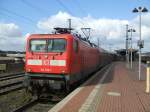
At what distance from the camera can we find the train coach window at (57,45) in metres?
16.0

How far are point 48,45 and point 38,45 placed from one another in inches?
21.5

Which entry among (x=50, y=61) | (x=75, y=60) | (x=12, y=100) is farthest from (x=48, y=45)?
(x=12, y=100)

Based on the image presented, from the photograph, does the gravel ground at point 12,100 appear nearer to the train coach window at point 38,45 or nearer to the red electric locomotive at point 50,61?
the red electric locomotive at point 50,61

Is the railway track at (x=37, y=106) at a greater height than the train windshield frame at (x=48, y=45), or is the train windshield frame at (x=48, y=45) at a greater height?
the train windshield frame at (x=48, y=45)

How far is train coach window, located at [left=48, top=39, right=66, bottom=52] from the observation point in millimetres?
15961

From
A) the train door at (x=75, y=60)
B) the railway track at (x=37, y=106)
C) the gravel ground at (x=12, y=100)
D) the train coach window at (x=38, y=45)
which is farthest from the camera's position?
the train door at (x=75, y=60)

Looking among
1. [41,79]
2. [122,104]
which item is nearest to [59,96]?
[41,79]

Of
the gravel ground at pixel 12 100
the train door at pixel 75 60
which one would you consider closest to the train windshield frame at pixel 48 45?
the train door at pixel 75 60

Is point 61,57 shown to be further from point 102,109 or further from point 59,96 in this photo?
point 102,109

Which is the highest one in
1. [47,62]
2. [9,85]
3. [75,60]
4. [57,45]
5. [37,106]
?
[57,45]

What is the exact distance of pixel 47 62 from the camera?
51.9ft

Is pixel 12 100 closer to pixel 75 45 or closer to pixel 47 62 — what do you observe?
pixel 47 62

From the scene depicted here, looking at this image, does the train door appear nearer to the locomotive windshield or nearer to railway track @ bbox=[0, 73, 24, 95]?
the locomotive windshield

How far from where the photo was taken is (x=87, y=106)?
1126cm
